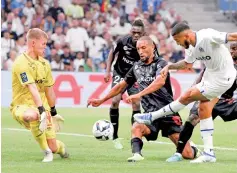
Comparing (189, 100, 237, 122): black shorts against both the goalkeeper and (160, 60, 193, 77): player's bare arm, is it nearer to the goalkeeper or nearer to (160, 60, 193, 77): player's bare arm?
(160, 60, 193, 77): player's bare arm

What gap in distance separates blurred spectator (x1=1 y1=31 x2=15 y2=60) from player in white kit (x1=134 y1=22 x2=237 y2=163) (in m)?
15.6

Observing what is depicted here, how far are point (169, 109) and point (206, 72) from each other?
71cm

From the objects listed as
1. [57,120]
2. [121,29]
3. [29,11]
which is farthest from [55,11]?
[57,120]

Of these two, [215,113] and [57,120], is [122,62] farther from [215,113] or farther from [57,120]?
[57,120]

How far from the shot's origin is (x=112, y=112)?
15.1 m

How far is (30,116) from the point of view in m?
11.2

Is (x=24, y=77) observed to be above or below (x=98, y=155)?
above

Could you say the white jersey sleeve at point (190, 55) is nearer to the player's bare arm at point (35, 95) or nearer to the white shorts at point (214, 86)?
the white shorts at point (214, 86)

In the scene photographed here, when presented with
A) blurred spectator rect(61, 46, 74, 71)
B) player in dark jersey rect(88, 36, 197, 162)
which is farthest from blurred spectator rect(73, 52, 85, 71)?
Answer: player in dark jersey rect(88, 36, 197, 162)

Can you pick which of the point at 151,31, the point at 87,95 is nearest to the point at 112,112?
the point at 87,95

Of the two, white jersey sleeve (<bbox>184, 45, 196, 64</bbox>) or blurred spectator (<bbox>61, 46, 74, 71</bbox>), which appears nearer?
white jersey sleeve (<bbox>184, 45, 196, 64</bbox>)

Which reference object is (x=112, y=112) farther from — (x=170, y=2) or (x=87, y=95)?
(x=170, y=2)

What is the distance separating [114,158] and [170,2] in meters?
22.9

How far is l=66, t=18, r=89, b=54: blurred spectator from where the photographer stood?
2847cm
